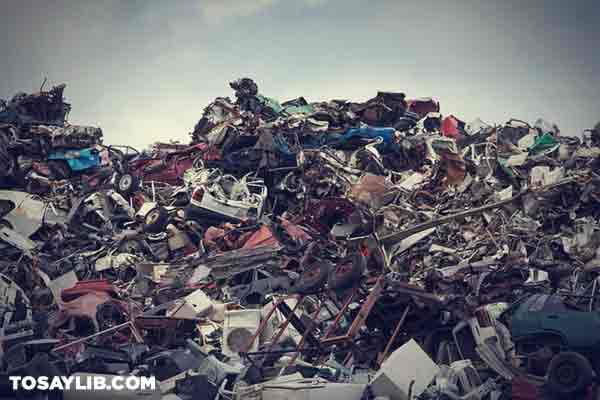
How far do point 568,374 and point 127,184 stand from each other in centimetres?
1217

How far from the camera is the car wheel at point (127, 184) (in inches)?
594

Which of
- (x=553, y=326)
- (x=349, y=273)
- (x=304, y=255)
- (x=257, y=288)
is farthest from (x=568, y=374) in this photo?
(x=257, y=288)

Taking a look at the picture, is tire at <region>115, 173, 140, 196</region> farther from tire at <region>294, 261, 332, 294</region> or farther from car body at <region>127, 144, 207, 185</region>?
tire at <region>294, 261, 332, 294</region>

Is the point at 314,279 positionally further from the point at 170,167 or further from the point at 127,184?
the point at 170,167

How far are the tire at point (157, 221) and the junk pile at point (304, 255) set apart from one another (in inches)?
2.0

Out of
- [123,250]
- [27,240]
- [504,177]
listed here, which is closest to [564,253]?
[504,177]

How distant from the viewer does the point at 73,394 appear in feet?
21.4

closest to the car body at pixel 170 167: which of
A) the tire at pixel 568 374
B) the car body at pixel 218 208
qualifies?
the car body at pixel 218 208

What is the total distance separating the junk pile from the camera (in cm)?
708

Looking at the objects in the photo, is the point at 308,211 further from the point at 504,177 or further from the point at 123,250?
the point at 504,177

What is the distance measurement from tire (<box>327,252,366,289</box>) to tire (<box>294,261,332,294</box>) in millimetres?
189

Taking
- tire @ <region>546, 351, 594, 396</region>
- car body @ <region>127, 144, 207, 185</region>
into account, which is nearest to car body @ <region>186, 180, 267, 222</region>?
car body @ <region>127, 144, 207, 185</region>

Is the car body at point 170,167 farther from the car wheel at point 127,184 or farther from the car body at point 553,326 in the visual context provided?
the car body at point 553,326

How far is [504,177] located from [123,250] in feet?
32.4
